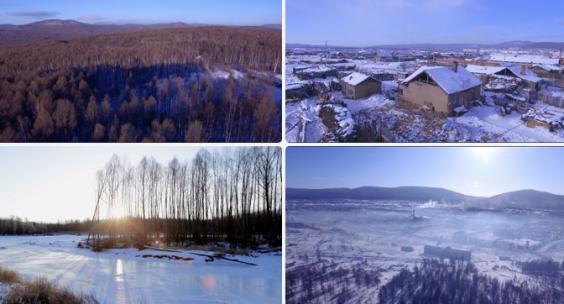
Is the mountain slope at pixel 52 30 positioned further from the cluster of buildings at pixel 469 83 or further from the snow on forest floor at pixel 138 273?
the snow on forest floor at pixel 138 273

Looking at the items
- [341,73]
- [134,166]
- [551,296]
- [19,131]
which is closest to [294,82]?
[341,73]

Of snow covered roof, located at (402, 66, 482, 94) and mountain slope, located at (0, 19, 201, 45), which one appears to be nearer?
snow covered roof, located at (402, 66, 482, 94)

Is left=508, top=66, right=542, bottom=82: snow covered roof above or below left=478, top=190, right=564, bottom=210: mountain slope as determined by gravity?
above

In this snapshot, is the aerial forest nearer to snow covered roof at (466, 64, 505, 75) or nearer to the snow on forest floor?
the snow on forest floor

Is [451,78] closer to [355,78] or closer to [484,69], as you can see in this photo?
[484,69]

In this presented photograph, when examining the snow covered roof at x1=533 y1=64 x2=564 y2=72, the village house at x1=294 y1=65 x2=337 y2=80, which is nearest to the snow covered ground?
the village house at x1=294 y1=65 x2=337 y2=80

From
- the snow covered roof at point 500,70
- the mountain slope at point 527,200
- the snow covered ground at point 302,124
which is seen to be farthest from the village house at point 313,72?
the mountain slope at point 527,200

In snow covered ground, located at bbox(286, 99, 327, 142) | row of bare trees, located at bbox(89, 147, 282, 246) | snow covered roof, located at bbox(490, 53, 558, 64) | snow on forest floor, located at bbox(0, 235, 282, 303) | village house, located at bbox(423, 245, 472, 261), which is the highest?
snow covered roof, located at bbox(490, 53, 558, 64)
